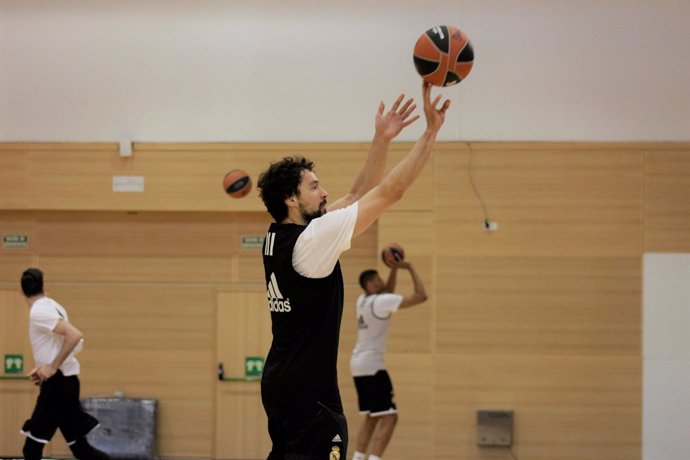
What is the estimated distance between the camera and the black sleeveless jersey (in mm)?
3871

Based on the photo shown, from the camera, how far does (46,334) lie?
7598 mm

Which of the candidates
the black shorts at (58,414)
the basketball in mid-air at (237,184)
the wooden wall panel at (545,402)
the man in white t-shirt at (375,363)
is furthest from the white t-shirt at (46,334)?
the wooden wall panel at (545,402)

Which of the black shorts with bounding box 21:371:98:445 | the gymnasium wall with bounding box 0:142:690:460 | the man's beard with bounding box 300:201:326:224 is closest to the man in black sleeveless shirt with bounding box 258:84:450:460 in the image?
the man's beard with bounding box 300:201:326:224

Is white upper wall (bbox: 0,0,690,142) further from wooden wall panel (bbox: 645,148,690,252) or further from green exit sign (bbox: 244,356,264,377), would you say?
green exit sign (bbox: 244,356,264,377)

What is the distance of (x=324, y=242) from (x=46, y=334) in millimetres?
4622

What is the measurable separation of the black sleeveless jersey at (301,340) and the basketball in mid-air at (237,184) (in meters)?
5.17

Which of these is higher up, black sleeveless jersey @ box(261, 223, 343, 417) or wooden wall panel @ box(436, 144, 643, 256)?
wooden wall panel @ box(436, 144, 643, 256)

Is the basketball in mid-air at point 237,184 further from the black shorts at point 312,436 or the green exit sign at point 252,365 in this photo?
the black shorts at point 312,436

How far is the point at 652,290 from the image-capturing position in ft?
31.9

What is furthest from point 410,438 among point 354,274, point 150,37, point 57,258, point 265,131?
point 150,37

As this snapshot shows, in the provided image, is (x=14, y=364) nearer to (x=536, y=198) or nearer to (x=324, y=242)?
(x=536, y=198)

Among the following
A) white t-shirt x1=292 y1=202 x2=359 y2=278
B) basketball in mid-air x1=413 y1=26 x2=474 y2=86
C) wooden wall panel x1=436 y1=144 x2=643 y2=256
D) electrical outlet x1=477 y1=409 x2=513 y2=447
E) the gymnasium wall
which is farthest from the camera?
wooden wall panel x1=436 y1=144 x2=643 y2=256

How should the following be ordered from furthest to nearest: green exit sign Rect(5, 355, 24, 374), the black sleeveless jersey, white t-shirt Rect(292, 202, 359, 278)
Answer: green exit sign Rect(5, 355, 24, 374) < the black sleeveless jersey < white t-shirt Rect(292, 202, 359, 278)

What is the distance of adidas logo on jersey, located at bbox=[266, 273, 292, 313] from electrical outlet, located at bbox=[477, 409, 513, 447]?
6.15m
